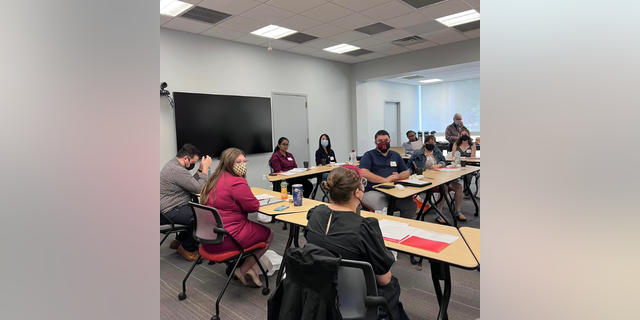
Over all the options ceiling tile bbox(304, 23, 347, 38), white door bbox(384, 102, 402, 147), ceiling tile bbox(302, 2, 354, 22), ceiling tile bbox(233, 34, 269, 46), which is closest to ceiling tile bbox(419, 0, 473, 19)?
ceiling tile bbox(302, 2, 354, 22)

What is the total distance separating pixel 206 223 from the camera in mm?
2537

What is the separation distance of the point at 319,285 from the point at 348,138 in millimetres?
7363

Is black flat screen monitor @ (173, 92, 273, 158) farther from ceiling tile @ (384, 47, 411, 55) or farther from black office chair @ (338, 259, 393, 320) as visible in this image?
black office chair @ (338, 259, 393, 320)

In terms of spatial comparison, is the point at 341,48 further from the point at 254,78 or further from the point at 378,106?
the point at 378,106

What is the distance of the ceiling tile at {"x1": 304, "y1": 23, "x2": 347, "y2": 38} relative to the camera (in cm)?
544

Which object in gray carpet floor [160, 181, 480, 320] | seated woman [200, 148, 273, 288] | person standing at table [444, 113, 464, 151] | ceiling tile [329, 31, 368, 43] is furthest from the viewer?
person standing at table [444, 113, 464, 151]

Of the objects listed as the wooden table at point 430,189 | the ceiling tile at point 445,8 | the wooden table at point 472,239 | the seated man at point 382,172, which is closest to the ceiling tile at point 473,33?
the ceiling tile at point 445,8

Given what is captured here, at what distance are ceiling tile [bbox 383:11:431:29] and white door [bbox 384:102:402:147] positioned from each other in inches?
198

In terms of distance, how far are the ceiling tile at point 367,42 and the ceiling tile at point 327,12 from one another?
57.3 inches

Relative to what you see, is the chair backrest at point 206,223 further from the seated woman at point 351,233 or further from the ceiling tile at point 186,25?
the ceiling tile at point 186,25
